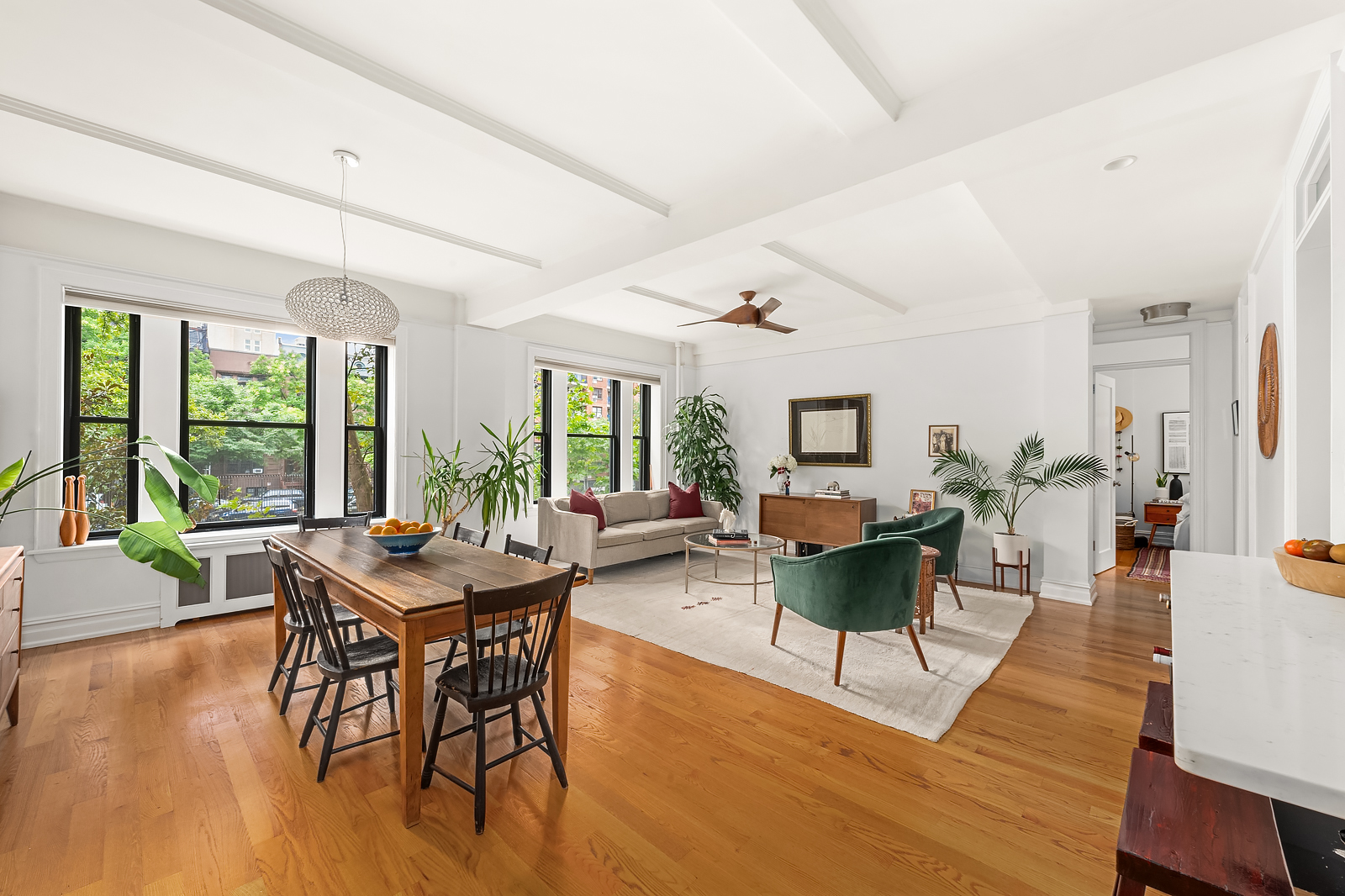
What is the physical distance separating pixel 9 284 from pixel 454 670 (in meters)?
3.83

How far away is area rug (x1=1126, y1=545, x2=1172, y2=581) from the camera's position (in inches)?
228

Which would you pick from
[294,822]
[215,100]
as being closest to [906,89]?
[215,100]

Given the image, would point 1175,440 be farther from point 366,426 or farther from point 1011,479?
point 366,426

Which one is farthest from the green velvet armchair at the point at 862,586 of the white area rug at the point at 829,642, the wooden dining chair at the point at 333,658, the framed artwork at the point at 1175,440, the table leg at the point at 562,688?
the framed artwork at the point at 1175,440

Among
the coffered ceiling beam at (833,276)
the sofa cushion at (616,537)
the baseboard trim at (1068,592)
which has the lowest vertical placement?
the baseboard trim at (1068,592)

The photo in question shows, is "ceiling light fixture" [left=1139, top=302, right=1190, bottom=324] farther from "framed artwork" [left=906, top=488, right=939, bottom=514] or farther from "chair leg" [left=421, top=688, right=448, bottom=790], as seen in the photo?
"chair leg" [left=421, top=688, right=448, bottom=790]

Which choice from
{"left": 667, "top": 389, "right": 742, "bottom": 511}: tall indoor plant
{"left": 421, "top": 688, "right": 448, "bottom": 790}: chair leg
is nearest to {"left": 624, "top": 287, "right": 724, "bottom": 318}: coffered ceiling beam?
{"left": 667, "top": 389, "right": 742, "bottom": 511}: tall indoor plant

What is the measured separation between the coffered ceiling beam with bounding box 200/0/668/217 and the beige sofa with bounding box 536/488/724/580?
10.4ft

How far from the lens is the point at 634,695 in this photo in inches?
117

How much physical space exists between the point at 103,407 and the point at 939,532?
5.85 m

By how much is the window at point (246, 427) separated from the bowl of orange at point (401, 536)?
2.28m

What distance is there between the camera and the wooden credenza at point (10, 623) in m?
2.34

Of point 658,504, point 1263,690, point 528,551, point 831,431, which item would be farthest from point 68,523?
point 831,431

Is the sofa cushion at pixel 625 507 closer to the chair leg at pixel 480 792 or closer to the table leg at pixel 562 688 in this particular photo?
the table leg at pixel 562 688
